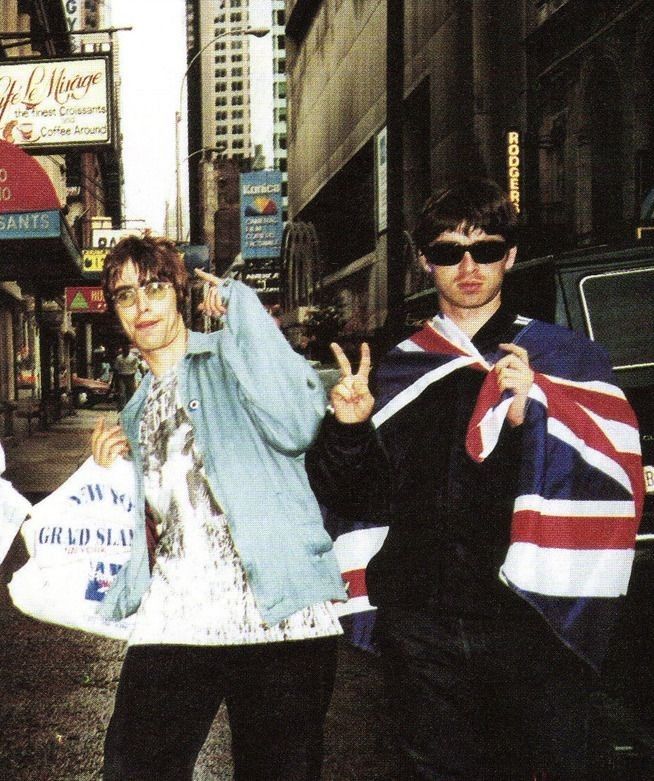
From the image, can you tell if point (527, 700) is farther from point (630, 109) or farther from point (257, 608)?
point (630, 109)

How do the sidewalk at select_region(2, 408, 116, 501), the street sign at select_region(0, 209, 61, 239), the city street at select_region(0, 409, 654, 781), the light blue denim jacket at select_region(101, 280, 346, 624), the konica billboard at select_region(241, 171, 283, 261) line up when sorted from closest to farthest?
the light blue denim jacket at select_region(101, 280, 346, 624)
the city street at select_region(0, 409, 654, 781)
the sidewalk at select_region(2, 408, 116, 501)
the street sign at select_region(0, 209, 61, 239)
the konica billboard at select_region(241, 171, 283, 261)

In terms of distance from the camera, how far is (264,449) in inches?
97.7

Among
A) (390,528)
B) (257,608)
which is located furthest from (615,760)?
(257,608)

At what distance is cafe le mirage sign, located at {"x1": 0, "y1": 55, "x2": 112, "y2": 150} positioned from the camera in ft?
48.5

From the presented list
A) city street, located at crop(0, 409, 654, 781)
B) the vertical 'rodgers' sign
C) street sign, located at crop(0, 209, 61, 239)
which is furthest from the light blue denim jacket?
the vertical 'rodgers' sign

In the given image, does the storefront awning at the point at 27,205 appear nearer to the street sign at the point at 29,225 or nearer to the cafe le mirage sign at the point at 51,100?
the street sign at the point at 29,225

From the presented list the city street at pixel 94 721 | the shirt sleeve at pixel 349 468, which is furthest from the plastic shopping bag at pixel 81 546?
the city street at pixel 94 721

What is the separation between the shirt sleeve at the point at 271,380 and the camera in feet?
7.89

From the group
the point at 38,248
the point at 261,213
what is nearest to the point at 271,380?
the point at 38,248

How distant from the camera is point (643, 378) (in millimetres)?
5398

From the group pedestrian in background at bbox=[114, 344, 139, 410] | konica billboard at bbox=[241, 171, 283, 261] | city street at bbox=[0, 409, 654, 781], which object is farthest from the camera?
konica billboard at bbox=[241, 171, 283, 261]

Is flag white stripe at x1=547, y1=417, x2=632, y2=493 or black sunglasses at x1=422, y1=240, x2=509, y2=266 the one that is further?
black sunglasses at x1=422, y1=240, x2=509, y2=266

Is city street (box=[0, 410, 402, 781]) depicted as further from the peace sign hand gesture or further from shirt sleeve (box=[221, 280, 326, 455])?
shirt sleeve (box=[221, 280, 326, 455])

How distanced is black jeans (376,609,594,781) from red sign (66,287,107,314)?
26214 mm
